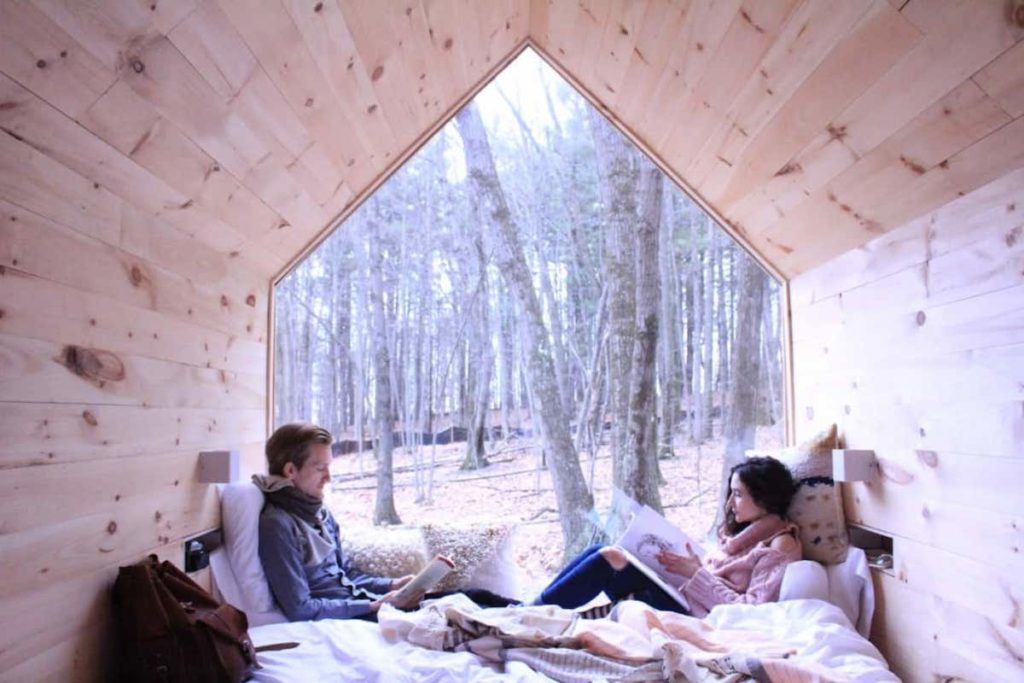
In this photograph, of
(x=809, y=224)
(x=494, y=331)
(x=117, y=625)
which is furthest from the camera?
(x=494, y=331)

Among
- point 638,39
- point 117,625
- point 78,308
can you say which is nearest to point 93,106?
point 78,308

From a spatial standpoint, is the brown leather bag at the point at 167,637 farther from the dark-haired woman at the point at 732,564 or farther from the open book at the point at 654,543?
the open book at the point at 654,543

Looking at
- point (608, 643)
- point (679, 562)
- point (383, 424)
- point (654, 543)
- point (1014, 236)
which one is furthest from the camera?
point (383, 424)

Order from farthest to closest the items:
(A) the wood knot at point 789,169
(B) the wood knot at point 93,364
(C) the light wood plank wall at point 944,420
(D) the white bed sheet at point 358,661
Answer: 1. (A) the wood knot at point 789,169
2. (D) the white bed sheet at point 358,661
3. (C) the light wood plank wall at point 944,420
4. (B) the wood knot at point 93,364

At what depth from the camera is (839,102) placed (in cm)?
183

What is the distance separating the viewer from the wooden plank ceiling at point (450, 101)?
139 centimetres

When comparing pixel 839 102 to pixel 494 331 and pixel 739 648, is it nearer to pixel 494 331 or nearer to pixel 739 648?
pixel 739 648

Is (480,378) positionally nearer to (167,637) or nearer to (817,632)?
(817,632)

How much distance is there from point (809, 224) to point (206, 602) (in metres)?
2.32

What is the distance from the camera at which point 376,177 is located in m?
2.75

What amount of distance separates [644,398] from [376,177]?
1851 mm

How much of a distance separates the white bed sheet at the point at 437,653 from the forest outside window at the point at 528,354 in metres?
1.43

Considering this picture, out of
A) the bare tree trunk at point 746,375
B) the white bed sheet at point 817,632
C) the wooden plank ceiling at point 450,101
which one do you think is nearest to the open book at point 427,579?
the white bed sheet at point 817,632

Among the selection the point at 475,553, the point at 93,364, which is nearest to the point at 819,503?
the point at 475,553
